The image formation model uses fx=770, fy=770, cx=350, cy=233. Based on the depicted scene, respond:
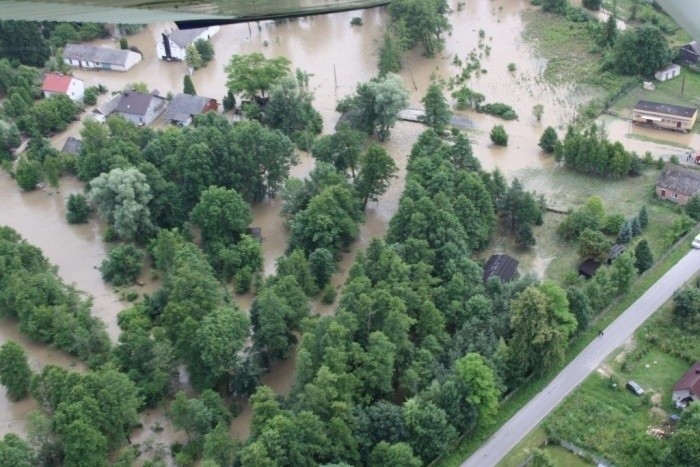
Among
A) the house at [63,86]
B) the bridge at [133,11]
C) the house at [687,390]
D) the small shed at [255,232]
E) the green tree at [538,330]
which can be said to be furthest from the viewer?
the house at [63,86]

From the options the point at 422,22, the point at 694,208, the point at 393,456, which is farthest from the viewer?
the point at 422,22

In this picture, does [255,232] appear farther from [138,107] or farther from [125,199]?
[138,107]

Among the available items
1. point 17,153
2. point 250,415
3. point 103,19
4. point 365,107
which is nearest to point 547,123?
point 365,107

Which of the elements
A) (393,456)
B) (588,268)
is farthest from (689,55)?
(393,456)

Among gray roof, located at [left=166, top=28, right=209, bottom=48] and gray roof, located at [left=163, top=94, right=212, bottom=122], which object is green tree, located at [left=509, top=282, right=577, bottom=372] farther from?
gray roof, located at [left=166, top=28, right=209, bottom=48]

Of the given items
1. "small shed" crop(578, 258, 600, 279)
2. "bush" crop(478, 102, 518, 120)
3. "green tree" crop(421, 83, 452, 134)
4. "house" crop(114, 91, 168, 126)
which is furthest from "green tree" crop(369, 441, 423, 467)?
"house" crop(114, 91, 168, 126)

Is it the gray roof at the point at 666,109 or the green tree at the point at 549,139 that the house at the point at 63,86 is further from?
the gray roof at the point at 666,109

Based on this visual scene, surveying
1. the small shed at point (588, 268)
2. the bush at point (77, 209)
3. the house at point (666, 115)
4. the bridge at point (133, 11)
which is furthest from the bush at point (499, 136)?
the bridge at point (133, 11)
